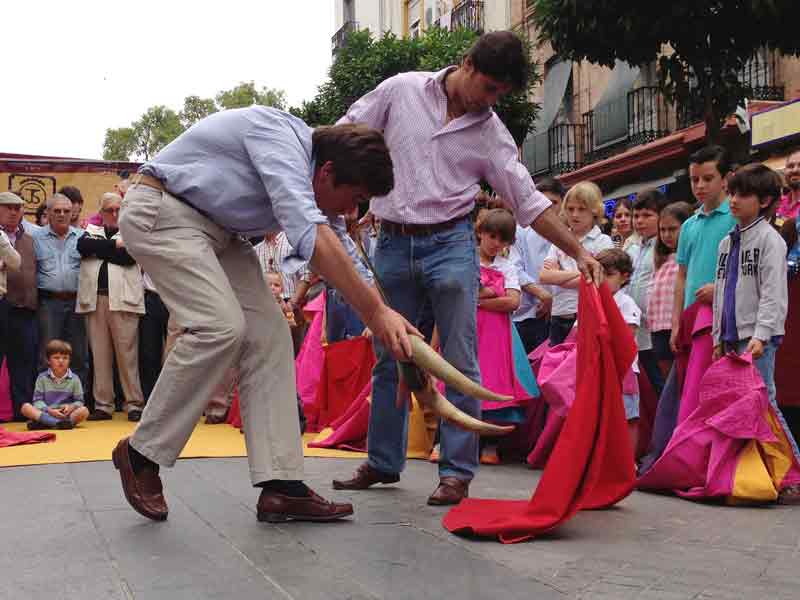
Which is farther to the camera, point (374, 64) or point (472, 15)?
point (472, 15)

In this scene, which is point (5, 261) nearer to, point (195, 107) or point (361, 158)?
point (361, 158)

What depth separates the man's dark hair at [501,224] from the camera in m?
7.07

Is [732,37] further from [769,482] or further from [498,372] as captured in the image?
[769,482]

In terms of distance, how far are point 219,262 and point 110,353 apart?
6.71 meters

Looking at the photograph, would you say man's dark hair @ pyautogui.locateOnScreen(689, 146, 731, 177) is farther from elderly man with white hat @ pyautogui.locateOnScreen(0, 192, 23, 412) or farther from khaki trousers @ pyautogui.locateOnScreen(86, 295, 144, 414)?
elderly man with white hat @ pyautogui.locateOnScreen(0, 192, 23, 412)

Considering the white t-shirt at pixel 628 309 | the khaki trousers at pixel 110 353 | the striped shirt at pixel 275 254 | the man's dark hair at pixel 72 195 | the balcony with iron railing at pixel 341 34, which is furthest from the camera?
the balcony with iron railing at pixel 341 34

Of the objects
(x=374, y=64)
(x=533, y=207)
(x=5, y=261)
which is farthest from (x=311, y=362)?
(x=374, y=64)

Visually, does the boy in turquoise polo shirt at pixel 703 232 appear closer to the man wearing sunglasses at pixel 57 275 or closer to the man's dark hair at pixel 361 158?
the man's dark hair at pixel 361 158

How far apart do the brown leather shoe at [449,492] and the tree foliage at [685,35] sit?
10409mm

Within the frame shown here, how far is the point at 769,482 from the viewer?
5223 mm

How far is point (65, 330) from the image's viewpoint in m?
10.8

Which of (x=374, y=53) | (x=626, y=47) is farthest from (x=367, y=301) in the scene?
(x=374, y=53)

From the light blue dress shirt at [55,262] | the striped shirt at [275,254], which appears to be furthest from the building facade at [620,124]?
the light blue dress shirt at [55,262]

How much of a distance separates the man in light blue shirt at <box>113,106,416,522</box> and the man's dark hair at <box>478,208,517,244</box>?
290 cm
